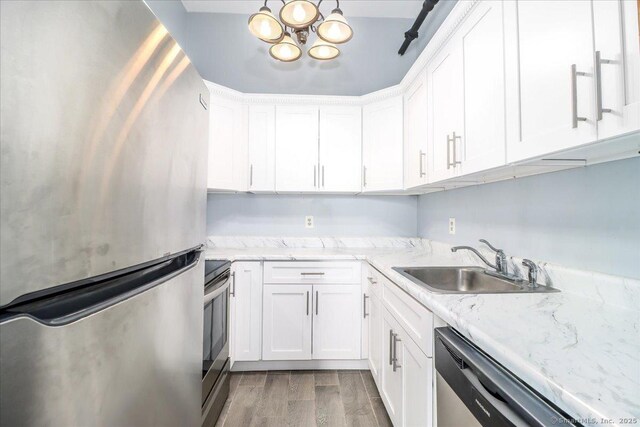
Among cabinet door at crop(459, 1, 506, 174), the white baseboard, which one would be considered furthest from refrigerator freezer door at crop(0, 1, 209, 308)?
the white baseboard

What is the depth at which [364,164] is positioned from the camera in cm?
251

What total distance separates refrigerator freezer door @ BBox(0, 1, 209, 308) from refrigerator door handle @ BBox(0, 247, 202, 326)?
0.04m

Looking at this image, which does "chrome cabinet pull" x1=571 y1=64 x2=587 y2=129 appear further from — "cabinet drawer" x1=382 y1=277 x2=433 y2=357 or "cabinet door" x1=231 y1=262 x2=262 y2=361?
"cabinet door" x1=231 y1=262 x2=262 y2=361

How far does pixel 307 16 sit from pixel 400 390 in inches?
89.6

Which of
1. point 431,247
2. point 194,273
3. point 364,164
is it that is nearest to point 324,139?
point 364,164

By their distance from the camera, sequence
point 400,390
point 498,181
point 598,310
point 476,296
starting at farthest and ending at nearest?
point 498,181 → point 400,390 → point 476,296 → point 598,310

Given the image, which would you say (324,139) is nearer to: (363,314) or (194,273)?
(363,314)

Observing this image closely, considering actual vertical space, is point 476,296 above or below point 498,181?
below

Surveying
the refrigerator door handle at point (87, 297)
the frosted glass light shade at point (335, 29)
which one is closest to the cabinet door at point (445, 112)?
the frosted glass light shade at point (335, 29)

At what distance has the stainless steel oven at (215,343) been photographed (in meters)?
1.39

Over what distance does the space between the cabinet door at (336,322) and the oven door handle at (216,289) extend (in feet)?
2.31

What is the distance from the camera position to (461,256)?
1.89 m

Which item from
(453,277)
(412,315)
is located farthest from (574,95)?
(453,277)

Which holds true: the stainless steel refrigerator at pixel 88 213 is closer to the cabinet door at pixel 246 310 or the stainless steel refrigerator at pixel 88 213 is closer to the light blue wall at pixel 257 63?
the cabinet door at pixel 246 310
